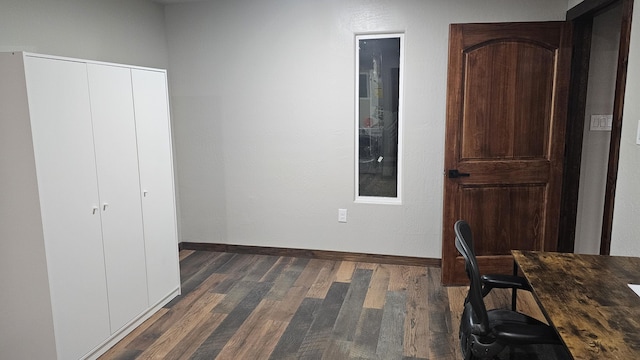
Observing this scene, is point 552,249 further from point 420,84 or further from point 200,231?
point 200,231

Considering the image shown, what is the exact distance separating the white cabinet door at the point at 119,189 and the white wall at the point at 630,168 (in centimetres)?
298

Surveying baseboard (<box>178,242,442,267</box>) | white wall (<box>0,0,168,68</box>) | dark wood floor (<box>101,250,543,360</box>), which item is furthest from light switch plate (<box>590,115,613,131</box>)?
white wall (<box>0,0,168,68</box>)

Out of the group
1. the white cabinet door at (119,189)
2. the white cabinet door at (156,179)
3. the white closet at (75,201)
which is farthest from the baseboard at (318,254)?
the white cabinet door at (119,189)

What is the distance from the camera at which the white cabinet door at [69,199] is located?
2.19 meters

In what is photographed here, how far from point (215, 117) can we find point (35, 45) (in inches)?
64.2

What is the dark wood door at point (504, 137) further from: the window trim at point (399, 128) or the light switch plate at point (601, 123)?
the window trim at point (399, 128)

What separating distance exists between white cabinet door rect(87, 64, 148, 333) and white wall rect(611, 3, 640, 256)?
298cm

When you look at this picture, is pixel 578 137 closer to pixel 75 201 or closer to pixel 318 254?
pixel 318 254

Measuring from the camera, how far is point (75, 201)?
2.40 metres

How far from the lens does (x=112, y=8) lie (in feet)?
11.5

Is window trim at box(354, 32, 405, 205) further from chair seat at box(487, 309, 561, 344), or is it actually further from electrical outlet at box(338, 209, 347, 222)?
chair seat at box(487, 309, 561, 344)

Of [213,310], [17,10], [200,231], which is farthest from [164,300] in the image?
[17,10]

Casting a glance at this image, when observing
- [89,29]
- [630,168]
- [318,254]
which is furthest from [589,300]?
[89,29]

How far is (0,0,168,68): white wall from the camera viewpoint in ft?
8.98
